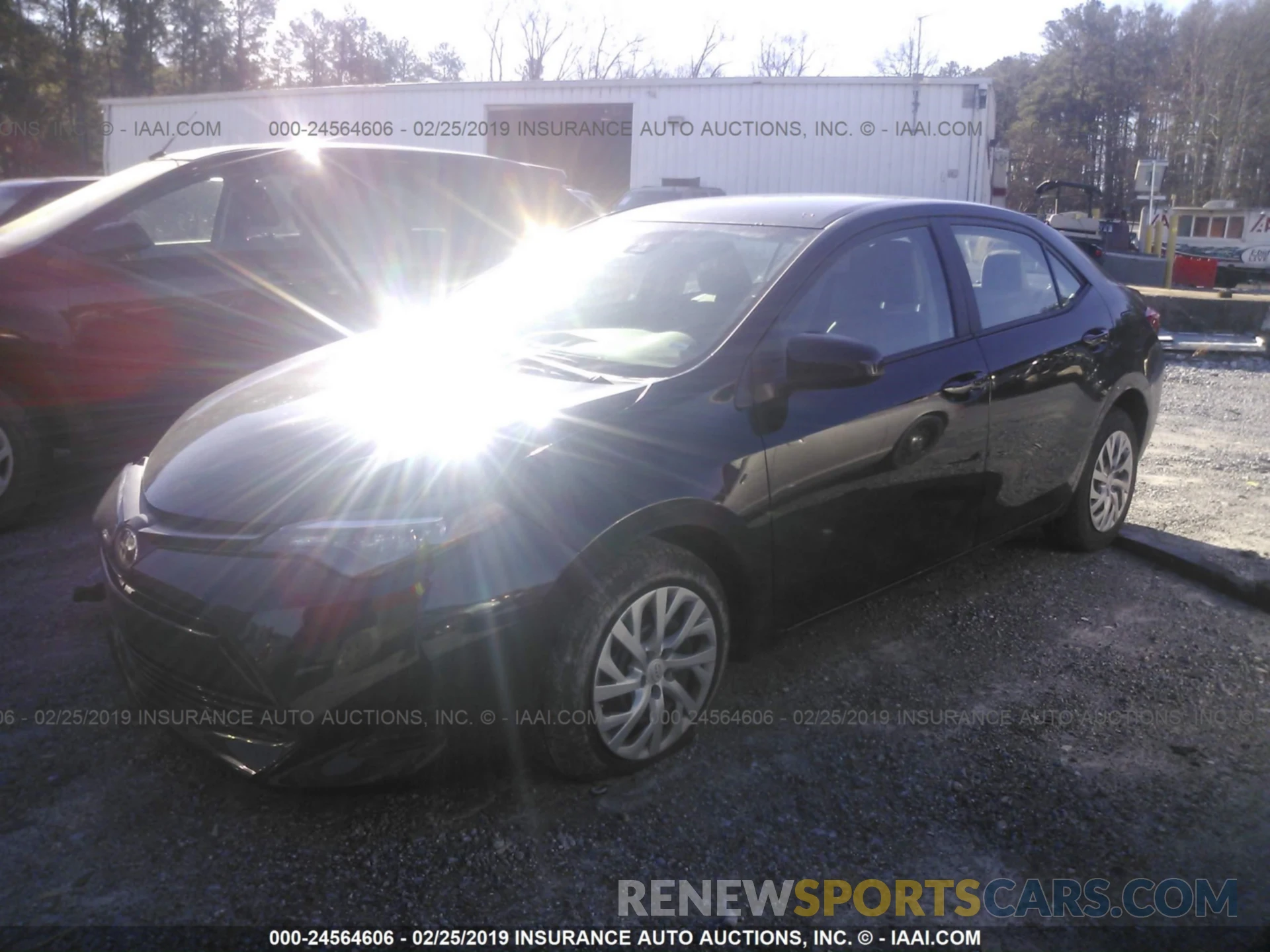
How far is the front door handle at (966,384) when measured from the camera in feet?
12.6

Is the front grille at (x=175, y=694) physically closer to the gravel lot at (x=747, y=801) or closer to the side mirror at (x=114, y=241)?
the gravel lot at (x=747, y=801)

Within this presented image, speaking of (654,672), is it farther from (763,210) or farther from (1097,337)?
(1097,337)

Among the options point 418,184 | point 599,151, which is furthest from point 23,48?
point 418,184

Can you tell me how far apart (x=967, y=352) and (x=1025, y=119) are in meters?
63.7

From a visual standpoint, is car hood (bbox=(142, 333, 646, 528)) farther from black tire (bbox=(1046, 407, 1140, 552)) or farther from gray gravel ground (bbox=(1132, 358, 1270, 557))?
gray gravel ground (bbox=(1132, 358, 1270, 557))

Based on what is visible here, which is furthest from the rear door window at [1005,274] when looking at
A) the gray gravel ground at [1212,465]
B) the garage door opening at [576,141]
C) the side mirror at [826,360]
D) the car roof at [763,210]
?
the garage door opening at [576,141]

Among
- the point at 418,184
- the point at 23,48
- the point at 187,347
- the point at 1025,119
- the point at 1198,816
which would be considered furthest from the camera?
the point at 1025,119

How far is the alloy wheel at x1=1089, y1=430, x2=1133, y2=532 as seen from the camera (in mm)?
4879

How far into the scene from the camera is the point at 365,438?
9.88ft

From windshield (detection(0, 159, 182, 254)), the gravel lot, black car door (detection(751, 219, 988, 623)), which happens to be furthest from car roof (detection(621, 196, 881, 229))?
windshield (detection(0, 159, 182, 254))

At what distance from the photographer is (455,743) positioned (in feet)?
8.87

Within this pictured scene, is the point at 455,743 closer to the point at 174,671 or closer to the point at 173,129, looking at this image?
the point at 174,671

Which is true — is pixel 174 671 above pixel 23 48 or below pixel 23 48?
below

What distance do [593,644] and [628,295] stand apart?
4.91 feet
